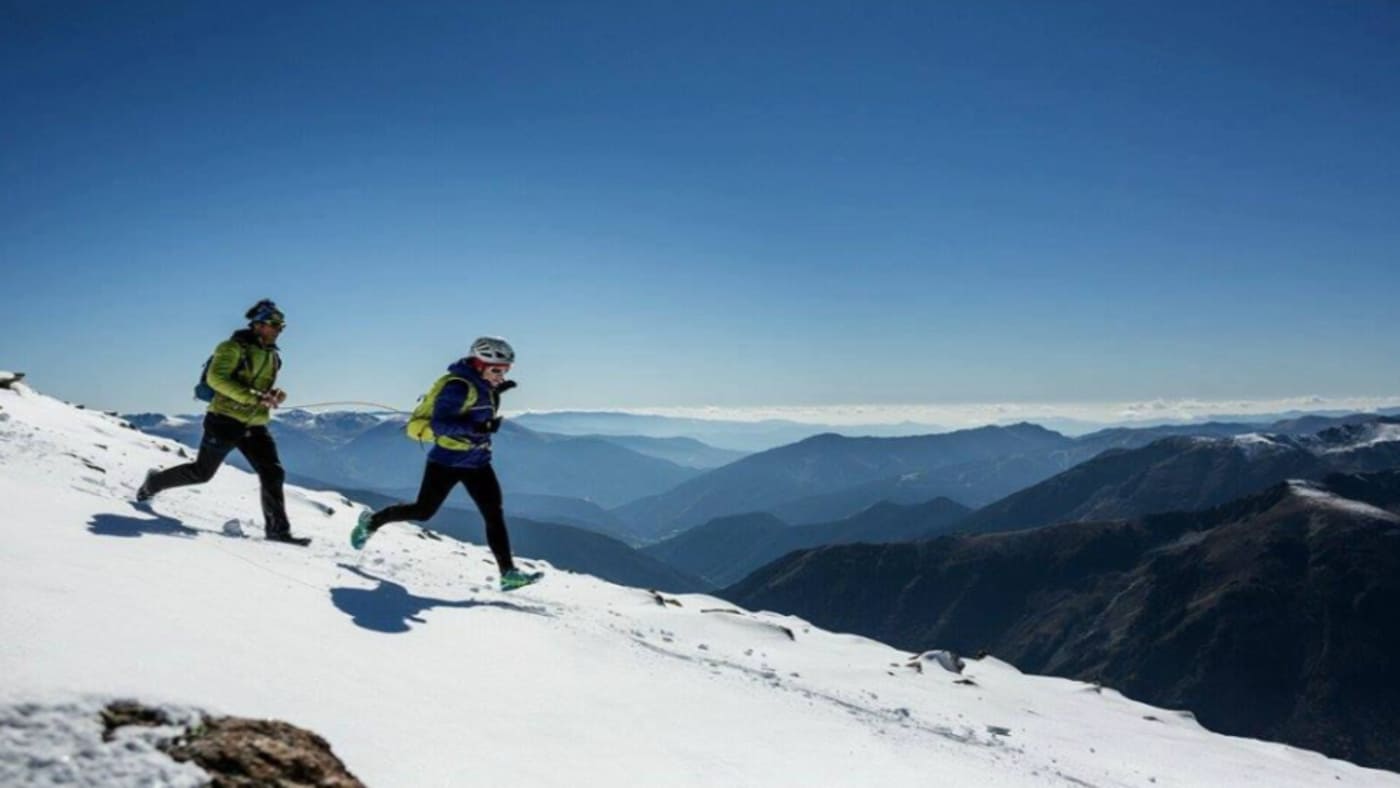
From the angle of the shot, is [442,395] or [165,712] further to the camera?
[442,395]

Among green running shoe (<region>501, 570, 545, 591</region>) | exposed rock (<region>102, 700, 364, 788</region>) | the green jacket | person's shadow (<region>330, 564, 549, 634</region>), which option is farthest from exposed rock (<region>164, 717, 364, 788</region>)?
the green jacket

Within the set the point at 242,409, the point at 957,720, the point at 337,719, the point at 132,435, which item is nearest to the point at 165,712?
the point at 337,719

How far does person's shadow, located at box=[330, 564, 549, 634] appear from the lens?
718cm

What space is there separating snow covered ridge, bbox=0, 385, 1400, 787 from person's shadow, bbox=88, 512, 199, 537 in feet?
0.22

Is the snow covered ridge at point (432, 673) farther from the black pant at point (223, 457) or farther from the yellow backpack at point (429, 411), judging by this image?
the yellow backpack at point (429, 411)

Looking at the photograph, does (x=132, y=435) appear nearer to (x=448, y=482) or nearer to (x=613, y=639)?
(x=448, y=482)

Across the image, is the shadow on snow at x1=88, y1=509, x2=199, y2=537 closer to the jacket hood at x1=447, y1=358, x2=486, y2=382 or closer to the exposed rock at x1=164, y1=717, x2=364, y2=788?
the jacket hood at x1=447, y1=358, x2=486, y2=382

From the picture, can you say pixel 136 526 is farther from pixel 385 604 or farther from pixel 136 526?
pixel 385 604

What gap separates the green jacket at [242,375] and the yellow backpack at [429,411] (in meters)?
2.34

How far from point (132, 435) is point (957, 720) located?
81.6 feet

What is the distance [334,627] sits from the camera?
21.2 ft

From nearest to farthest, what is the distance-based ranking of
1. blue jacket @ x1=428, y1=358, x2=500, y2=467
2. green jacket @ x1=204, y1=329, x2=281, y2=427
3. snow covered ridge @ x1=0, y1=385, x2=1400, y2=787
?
snow covered ridge @ x1=0, y1=385, x2=1400, y2=787, blue jacket @ x1=428, y1=358, x2=500, y2=467, green jacket @ x1=204, y1=329, x2=281, y2=427

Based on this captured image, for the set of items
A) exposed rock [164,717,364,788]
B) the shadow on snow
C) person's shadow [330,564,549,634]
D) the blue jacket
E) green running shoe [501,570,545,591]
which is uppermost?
the blue jacket

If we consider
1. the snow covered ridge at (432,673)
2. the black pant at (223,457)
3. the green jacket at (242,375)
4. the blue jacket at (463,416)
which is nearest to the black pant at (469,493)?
the blue jacket at (463,416)
